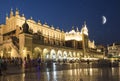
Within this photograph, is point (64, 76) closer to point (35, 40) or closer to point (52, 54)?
point (35, 40)

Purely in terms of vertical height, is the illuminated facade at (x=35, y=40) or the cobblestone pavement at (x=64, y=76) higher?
the illuminated facade at (x=35, y=40)

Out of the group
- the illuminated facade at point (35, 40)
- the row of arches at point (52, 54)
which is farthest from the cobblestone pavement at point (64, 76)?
the row of arches at point (52, 54)

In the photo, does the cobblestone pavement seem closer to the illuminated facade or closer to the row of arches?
the illuminated facade

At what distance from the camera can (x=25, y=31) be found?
31875 millimetres

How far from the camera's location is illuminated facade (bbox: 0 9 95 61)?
32844 millimetres

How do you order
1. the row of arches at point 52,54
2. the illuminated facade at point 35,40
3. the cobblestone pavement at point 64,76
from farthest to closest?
the row of arches at point 52,54, the illuminated facade at point 35,40, the cobblestone pavement at point 64,76

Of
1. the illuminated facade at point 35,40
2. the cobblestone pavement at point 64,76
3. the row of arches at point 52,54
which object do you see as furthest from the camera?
the row of arches at point 52,54

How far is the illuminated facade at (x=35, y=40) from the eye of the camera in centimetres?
3284

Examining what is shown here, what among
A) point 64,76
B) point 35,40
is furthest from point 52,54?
point 64,76

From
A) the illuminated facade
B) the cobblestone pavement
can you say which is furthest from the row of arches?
the cobblestone pavement

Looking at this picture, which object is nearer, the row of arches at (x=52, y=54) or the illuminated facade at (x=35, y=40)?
the illuminated facade at (x=35, y=40)

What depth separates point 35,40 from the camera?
55.2m

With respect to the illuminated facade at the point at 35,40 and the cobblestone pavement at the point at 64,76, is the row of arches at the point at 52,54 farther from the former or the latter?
the cobblestone pavement at the point at 64,76

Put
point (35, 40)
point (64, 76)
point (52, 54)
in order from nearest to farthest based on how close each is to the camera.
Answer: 1. point (64, 76)
2. point (35, 40)
3. point (52, 54)
